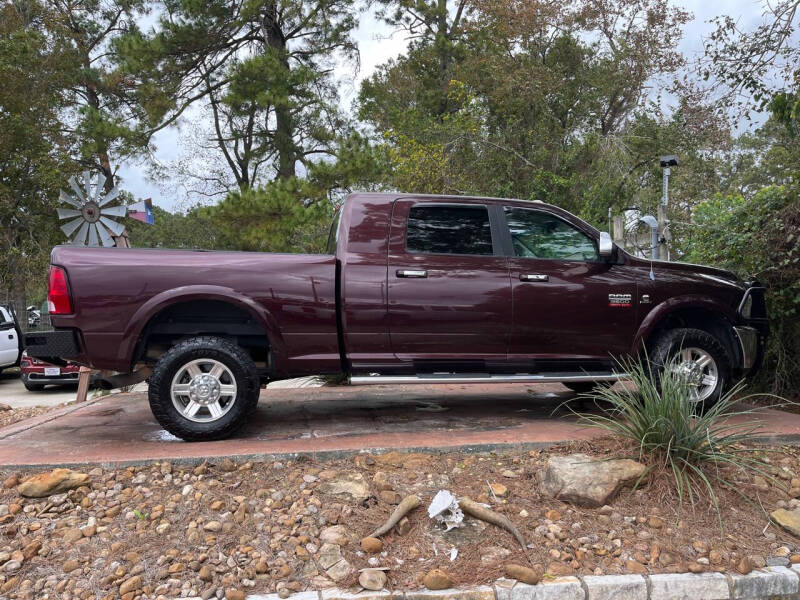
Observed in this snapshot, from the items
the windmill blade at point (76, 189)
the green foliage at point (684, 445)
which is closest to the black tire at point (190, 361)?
the green foliage at point (684, 445)

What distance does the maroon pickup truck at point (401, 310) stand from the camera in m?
4.30

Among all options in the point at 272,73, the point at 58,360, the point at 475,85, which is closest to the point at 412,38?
the point at 475,85

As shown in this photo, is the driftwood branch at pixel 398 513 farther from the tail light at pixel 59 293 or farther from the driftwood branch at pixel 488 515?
the tail light at pixel 59 293

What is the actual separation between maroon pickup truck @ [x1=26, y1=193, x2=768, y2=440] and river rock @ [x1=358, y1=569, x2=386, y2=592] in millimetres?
1871

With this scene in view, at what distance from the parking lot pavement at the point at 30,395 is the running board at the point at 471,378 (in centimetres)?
790

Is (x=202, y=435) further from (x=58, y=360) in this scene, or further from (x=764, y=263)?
(x=764, y=263)

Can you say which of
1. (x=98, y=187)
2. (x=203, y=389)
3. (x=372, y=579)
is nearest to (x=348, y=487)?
(x=372, y=579)

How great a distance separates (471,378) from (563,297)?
3.51 ft

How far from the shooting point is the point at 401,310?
4.63m

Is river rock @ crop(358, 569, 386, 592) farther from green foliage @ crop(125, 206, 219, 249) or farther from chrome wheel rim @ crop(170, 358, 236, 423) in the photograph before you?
green foliage @ crop(125, 206, 219, 249)

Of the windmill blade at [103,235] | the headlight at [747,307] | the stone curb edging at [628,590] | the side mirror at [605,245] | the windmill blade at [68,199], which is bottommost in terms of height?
the stone curb edging at [628,590]

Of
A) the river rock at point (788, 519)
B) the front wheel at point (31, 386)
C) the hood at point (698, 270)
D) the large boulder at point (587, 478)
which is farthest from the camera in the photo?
the front wheel at point (31, 386)

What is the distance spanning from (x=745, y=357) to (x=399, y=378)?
3.16 meters

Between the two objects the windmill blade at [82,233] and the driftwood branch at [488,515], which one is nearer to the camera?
the driftwood branch at [488,515]
